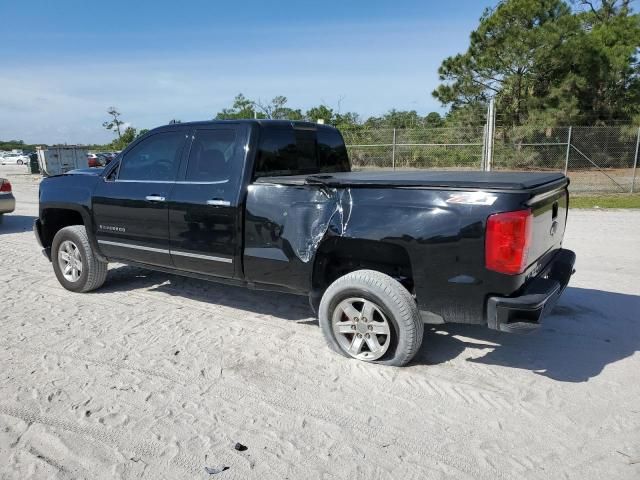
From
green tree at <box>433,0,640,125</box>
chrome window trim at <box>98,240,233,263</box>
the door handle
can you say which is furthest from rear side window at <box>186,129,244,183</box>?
green tree at <box>433,0,640,125</box>

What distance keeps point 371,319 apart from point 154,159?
A: 2825 millimetres

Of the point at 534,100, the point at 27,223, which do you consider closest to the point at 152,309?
the point at 27,223

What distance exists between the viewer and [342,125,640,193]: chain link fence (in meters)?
16.8

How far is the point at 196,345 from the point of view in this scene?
4.29 m

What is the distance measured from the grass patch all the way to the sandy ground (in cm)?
825

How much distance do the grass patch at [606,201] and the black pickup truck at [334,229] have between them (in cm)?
959

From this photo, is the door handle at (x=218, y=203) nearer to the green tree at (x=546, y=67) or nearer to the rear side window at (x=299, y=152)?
the rear side window at (x=299, y=152)

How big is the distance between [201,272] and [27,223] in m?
8.73

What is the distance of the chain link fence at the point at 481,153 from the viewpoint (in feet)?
55.2

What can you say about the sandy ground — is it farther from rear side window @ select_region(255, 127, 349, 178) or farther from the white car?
the white car

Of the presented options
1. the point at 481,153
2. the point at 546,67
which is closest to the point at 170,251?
the point at 481,153

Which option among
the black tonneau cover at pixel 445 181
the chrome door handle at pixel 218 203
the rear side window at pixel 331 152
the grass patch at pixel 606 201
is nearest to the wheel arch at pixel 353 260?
the black tonneau cover at pixel 445 181

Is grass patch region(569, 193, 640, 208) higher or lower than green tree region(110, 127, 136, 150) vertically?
lower

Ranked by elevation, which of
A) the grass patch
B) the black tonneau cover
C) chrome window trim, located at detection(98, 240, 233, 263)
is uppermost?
the black tonneau cover
